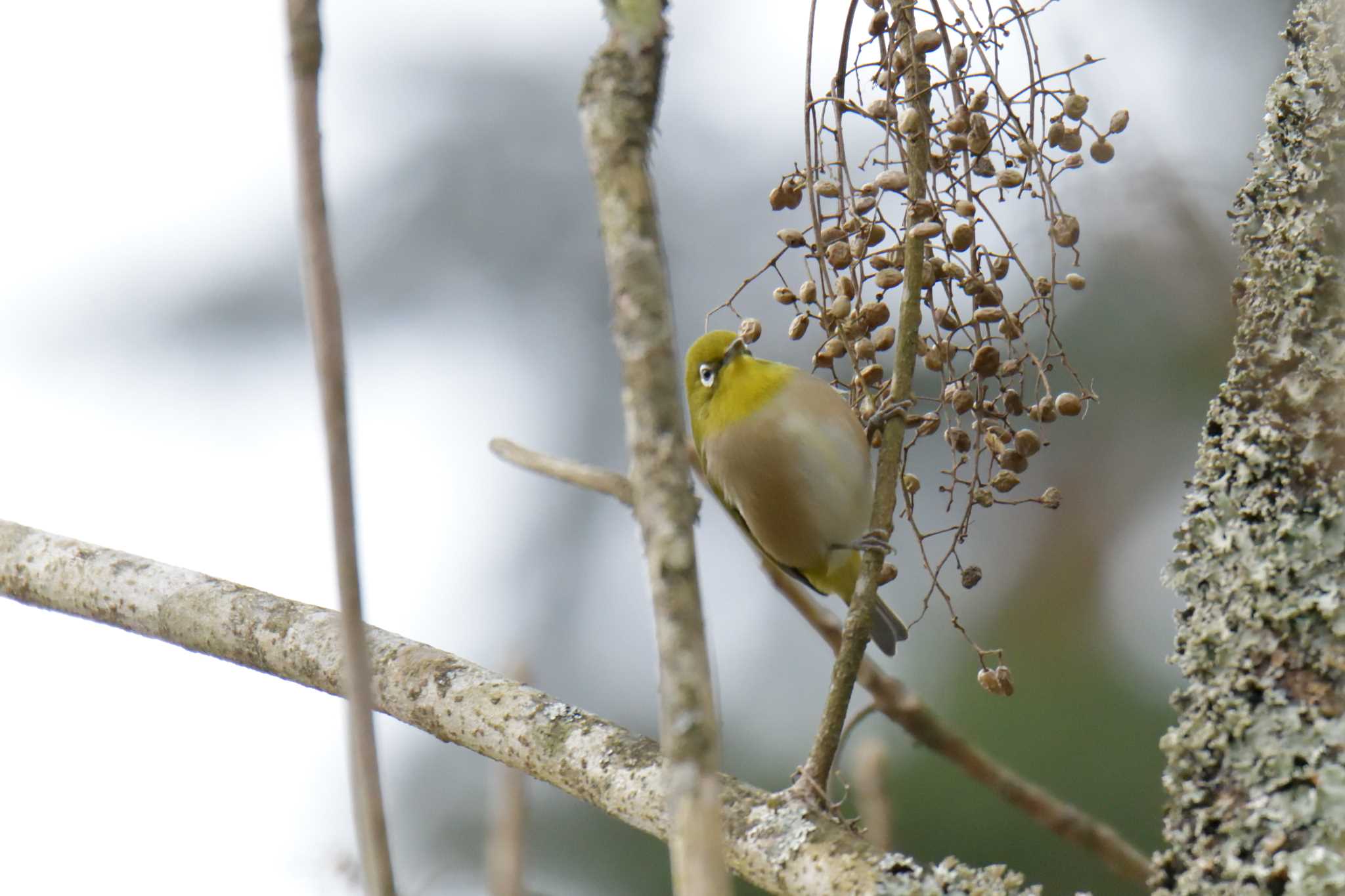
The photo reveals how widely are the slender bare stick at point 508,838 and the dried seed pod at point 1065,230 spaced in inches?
40.9

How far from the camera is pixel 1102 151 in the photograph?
189 cm

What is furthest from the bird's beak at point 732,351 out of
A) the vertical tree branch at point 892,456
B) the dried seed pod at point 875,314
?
the vertical tree branch at point 892,456

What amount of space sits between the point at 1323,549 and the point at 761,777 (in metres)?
2.83

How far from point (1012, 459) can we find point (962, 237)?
33cm

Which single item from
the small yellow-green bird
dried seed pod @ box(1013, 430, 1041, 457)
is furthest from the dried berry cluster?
the small yellow-green bird

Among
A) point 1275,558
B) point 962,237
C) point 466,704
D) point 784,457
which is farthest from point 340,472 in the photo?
point 784,457

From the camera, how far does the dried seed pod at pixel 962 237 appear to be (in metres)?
1.78

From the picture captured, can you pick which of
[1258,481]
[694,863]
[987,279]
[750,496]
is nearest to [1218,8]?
[750,496]

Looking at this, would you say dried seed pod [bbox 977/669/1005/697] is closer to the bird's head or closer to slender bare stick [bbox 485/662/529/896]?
slender bare stick [bbox 485/662/529/896]

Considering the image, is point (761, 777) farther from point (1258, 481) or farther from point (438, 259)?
point (438, 259)

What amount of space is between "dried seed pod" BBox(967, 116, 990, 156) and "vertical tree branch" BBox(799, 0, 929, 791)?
117 millimetres

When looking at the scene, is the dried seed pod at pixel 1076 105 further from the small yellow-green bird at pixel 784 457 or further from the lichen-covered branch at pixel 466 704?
the small yellow-green bird at pixel 784 457

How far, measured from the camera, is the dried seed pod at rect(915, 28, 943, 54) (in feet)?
5.72

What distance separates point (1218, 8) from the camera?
162 inches
